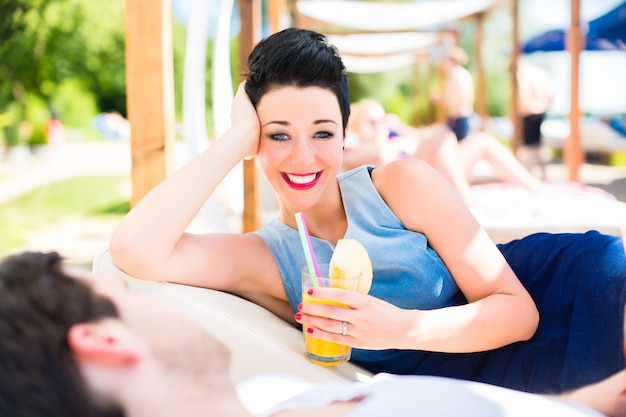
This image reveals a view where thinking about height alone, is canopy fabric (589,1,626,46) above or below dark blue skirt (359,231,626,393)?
above

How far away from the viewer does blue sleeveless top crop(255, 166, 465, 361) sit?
5.57 feet

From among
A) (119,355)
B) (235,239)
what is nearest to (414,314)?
(235,239)

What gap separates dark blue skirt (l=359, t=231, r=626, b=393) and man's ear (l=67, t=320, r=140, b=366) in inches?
39.1

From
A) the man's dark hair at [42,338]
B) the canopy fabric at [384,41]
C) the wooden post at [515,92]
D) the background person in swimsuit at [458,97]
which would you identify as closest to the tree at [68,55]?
the canopy fabric at [384,41]

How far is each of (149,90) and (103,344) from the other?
164 cm

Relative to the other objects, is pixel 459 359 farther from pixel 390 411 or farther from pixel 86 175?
pixel 86 175

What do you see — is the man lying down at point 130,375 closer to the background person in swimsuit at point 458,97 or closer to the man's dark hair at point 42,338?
the man's dark hair at point 42,338

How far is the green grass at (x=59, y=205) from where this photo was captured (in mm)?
7180

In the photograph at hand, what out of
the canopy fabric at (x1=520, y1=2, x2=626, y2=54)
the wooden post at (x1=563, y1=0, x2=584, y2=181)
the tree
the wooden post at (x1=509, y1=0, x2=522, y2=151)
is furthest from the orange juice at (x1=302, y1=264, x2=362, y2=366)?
the tree

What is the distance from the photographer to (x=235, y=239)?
182cm

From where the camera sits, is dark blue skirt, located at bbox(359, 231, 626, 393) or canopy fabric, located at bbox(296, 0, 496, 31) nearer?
dark blue skirt, located at bbox(359, 231, 626, 393)

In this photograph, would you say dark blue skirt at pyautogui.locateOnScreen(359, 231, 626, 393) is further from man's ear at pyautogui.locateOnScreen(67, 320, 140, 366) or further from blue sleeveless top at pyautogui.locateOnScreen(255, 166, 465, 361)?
man's ear at pyautogui.locateOnScreen(67, 320, 140, 366)

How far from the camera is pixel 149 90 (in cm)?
237

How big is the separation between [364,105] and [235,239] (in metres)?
5.54
